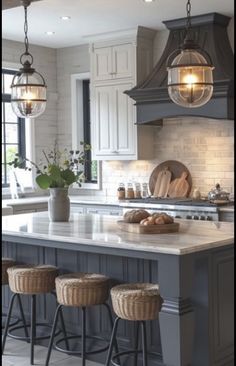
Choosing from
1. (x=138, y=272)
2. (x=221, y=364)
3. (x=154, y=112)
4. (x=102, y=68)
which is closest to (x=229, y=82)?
(x=154, y=112)

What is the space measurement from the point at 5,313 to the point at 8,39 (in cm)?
380

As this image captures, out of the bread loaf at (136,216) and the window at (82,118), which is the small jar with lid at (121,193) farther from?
the bread loaf at (136,216)

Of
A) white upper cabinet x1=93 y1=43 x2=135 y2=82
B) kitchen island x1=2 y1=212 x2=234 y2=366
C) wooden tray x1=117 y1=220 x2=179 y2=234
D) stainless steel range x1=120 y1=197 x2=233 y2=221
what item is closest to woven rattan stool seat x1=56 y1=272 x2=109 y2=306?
kitchen island x1=2 y1=212 x2=234 y2=366

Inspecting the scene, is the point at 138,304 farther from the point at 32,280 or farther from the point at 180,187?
the point at 180,187

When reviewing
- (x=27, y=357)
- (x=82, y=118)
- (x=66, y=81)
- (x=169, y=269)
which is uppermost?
(x=66, y=81)

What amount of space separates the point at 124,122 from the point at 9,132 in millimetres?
1652

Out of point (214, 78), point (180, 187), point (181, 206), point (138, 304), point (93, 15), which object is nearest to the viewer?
point (138, 304)

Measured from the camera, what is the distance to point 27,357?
3.91m

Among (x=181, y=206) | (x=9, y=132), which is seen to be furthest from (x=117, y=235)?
(x=9, y=132)

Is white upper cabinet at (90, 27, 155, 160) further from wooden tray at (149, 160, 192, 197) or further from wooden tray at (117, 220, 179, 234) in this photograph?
wooden tray at (117, 220, 179, 234)

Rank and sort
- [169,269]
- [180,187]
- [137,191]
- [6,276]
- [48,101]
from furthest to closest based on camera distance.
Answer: [48,101], [137,191], [180,187], [6,276], [169,269]

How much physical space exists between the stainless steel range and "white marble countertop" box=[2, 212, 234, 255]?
139 cm

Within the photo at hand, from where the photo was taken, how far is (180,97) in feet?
11.8

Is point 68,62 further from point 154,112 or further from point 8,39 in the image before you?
point 154,112
